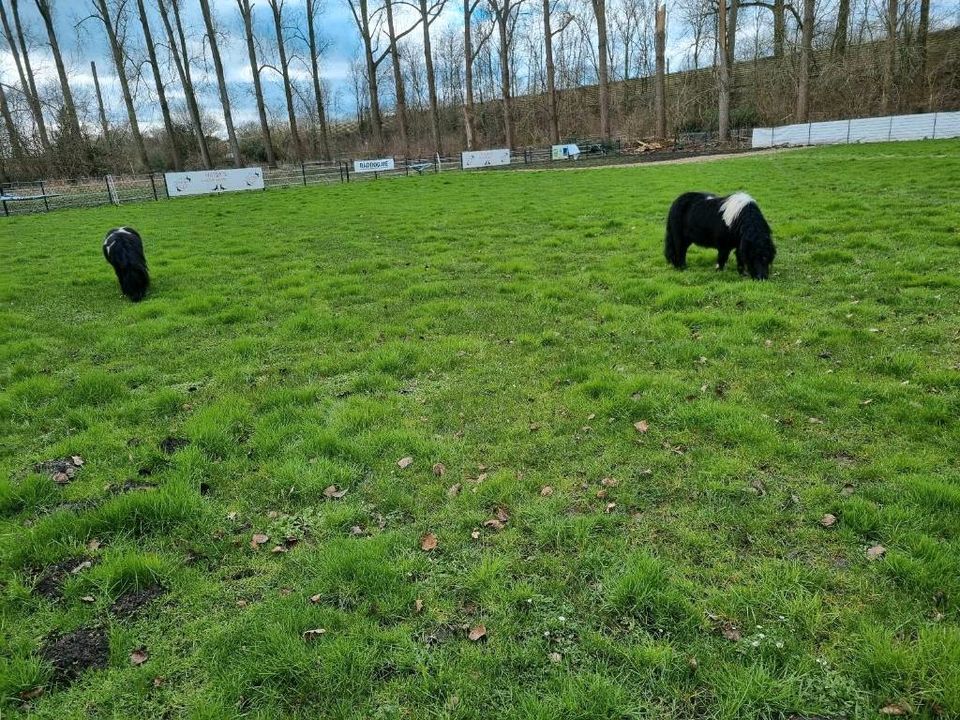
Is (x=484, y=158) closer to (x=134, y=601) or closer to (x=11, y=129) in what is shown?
(x=11, y=129)

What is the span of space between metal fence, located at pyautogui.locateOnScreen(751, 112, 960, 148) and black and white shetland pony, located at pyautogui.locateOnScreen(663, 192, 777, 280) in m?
24.8

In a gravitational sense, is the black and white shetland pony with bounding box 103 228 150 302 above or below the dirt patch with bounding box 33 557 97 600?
above

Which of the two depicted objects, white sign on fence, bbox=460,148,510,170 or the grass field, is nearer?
the grass field

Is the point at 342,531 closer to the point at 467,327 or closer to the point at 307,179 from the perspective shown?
the point at 467,327

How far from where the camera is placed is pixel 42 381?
5.65 metres

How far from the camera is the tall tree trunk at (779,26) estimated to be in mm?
33812

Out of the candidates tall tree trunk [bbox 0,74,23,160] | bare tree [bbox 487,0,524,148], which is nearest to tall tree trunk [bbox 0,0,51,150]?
tall tree trunk [bbox 0,74,23,160]

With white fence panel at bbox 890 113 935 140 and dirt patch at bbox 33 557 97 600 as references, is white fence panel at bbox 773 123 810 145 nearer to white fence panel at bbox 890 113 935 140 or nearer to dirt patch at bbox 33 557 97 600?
white fence panel at bbox 890 113 935 140

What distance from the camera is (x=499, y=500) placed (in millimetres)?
3631

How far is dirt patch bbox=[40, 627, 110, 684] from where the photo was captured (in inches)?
101

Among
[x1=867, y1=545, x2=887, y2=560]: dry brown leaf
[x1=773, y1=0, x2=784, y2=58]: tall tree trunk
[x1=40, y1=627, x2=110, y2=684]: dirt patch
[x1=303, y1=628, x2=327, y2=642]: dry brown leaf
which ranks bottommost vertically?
[x1=867, y1=545, x2=887, y2=560]: dry brown leaf

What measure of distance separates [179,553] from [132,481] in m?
1.04

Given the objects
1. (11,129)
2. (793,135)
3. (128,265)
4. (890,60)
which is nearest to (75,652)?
(128,265)

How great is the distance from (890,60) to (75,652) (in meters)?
40.9
